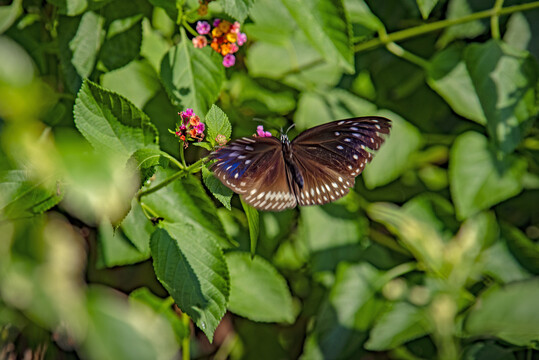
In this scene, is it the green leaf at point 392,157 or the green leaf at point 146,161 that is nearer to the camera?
the green leaf at point 146,161

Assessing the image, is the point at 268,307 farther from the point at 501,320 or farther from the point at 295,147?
the point at 501,320

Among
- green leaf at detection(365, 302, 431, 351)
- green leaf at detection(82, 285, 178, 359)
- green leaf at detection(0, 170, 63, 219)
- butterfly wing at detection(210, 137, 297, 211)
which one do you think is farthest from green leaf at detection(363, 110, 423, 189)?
green leaf at detection(82, 285, 178, 359)

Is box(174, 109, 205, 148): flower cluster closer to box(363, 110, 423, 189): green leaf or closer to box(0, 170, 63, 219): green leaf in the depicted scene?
box(0, 170, 63, 219): green leaf

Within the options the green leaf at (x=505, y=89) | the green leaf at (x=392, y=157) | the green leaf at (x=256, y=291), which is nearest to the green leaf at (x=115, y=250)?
the green leaf at (x=256, y=291)

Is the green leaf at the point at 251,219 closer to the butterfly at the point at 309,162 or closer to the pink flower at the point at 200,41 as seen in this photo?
the butterfly at the point at 309,162

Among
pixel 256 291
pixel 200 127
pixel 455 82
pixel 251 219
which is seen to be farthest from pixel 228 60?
pixel 455 82

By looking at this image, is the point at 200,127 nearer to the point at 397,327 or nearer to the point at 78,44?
the point at 78,44

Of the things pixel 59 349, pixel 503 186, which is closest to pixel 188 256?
pixel 59 349
